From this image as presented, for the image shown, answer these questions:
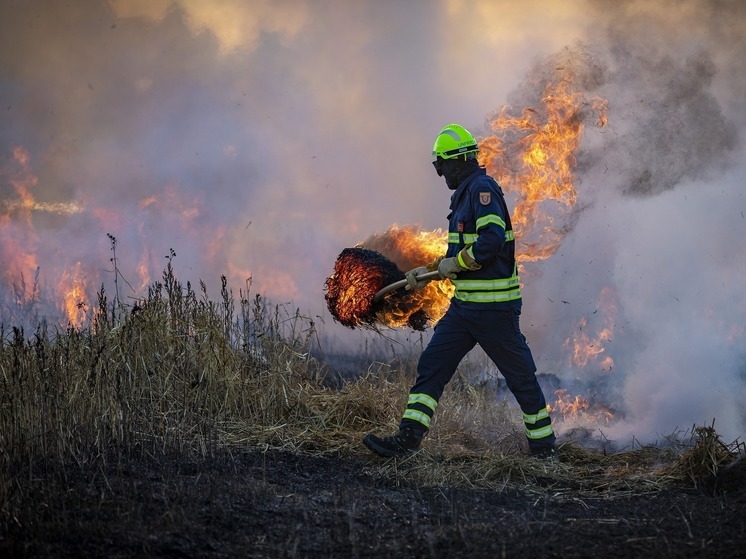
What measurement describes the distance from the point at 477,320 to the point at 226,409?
248cm

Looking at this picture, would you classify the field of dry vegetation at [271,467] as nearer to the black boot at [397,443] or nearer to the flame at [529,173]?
the black boot at [397,443]

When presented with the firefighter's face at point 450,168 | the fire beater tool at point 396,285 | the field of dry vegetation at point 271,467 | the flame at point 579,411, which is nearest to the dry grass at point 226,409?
the field of dry vegetation at point 271,467

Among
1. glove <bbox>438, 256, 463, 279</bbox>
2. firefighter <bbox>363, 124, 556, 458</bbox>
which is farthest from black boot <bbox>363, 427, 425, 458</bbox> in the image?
glove <bbox>438, 256, 463, 279</bbox>

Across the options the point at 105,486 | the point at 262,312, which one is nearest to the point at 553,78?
the point at 262,312

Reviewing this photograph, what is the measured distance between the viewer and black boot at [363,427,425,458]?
6.77 metres

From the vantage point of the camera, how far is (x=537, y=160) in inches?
339

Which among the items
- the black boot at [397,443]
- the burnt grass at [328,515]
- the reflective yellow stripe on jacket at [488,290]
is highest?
the reflective yellow stripe on jacket at [488,290]

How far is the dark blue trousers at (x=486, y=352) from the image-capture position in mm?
6832

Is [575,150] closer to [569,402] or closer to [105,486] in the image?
[569,402]

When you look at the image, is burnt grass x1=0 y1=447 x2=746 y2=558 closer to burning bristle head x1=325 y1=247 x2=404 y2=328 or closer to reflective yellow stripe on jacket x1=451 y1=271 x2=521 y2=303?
reflective yellow stripe on jacket x1=451 y1=271 x2=521 y2=303

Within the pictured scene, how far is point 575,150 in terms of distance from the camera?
8797 millimetres

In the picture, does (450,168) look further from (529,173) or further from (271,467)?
(271,467)

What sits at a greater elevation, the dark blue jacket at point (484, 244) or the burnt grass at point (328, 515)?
the dark blue jacket at point (484, 244)

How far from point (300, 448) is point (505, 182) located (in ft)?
11.2
